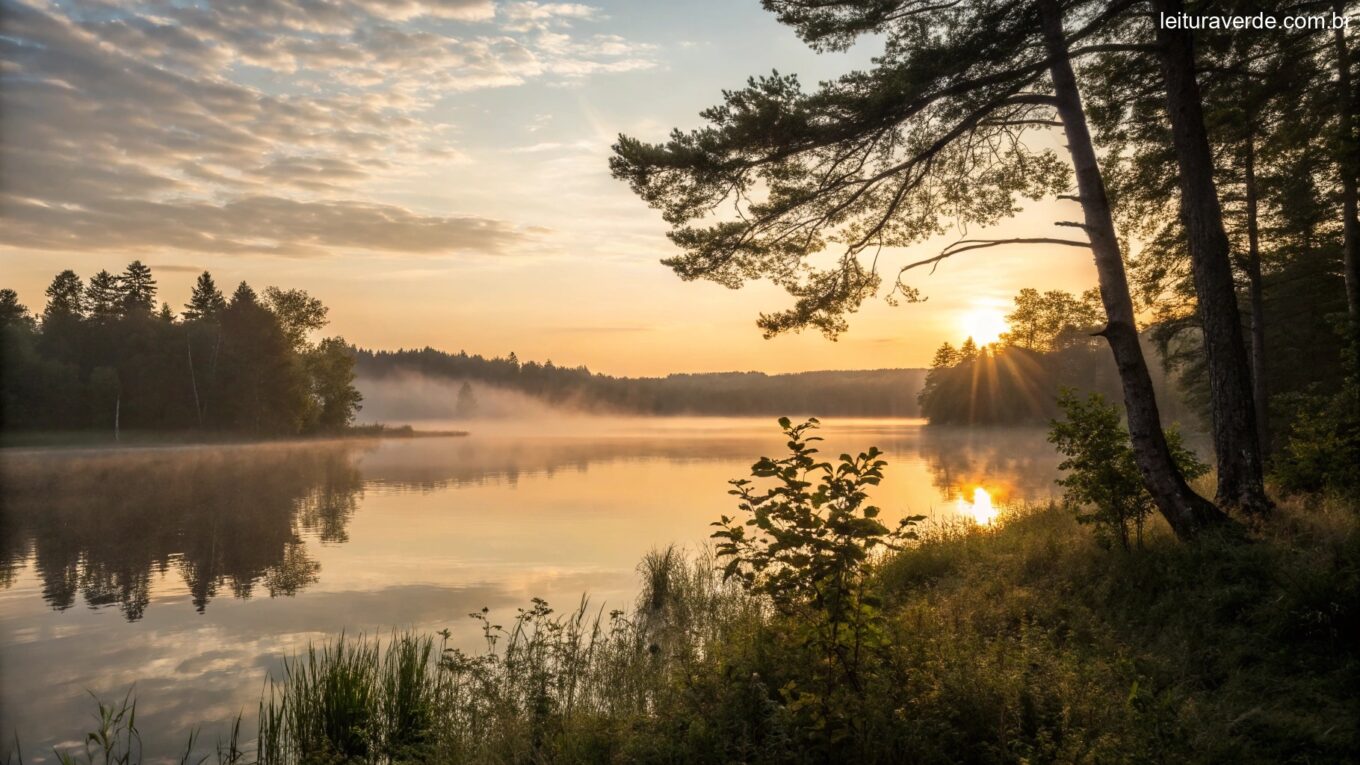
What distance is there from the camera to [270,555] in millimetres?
18047

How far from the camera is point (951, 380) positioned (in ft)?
308

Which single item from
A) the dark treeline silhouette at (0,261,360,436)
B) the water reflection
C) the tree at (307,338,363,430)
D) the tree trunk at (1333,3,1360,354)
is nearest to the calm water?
the water reflection

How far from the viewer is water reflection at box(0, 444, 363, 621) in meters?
15.1

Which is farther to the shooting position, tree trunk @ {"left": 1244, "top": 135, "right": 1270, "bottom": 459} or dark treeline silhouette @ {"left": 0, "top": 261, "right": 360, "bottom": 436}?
dark treeline silhouette @ {"left": 0, "top": 261, "right": 360, "bottom": 436}

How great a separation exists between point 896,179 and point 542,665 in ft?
30.3

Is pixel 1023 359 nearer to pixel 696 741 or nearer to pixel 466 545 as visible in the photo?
pixel 466 545

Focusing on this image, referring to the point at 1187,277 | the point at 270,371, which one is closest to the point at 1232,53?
the point at 1187,277

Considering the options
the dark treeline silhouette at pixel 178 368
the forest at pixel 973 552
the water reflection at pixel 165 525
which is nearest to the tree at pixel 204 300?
the dark treeline silhouette at pixel 178 368

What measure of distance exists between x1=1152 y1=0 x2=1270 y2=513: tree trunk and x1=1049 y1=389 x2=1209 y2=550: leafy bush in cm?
106

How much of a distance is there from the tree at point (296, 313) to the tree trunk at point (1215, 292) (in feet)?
236

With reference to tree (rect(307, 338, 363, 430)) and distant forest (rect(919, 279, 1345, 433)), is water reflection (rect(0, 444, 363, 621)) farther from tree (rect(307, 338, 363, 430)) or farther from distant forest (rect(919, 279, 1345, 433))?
tree (rect(307, 338, 363, 430))

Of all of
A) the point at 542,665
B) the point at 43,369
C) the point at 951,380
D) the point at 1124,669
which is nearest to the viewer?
the point at 1124,669

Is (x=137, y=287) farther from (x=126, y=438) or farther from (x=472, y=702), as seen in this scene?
(x=472, y=702)

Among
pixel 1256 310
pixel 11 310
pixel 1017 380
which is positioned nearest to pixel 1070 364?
pixel 1017 380
